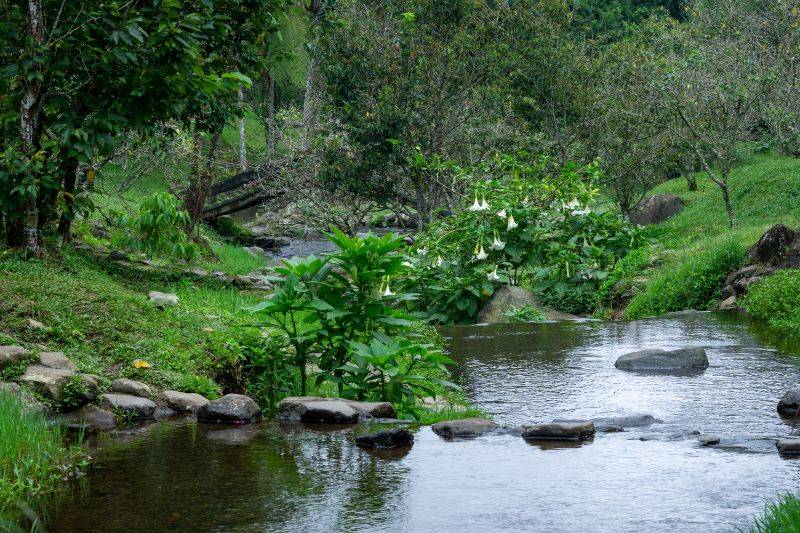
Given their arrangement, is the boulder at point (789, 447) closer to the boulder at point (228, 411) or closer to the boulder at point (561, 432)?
the boulder at point (561, 432)

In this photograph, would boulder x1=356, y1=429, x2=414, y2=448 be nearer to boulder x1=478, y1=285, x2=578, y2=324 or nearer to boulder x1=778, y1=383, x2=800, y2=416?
boulder x1=778, y1=383, x2=800, y2=416

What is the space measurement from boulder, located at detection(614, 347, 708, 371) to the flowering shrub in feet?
17.3

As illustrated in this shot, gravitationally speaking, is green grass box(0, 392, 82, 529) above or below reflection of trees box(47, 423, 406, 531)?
above

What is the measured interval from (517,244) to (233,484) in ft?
A: 34.5

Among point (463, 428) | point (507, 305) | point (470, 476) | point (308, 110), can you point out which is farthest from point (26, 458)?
point (308, 110)

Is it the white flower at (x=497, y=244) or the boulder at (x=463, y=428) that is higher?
the white flower at (x=497, y=244)

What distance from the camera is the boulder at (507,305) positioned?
13312mm

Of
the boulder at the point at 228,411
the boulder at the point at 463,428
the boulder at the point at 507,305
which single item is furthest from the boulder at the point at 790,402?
the boulder at the point at 507,305

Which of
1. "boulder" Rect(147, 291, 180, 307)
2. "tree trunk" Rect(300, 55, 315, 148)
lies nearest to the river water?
"boulder" Rect(147, 291, 180, 307)

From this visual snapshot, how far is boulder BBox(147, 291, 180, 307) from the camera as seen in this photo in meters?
8.71

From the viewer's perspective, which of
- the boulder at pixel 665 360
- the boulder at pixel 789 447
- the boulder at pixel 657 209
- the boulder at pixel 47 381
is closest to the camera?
the boulder at pixel 789 447

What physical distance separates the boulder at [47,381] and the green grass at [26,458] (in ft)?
3.01

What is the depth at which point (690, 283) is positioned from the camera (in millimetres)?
13859

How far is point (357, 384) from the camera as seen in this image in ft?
21.3
